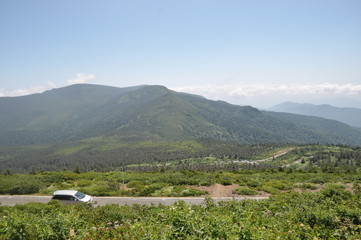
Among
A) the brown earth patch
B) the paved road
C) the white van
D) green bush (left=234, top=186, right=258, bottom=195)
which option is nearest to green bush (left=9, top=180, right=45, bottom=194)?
the paved road

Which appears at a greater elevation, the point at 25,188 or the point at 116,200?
the point at 25,188

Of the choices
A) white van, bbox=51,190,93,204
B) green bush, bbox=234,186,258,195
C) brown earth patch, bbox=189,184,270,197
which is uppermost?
white van, bbox=51,190,93,204

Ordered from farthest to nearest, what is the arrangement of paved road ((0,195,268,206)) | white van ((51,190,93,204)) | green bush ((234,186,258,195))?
1. green bush ((234,186,258,195))
2. paved road ((0,195,268,206))
3. white van ((51,190,93,204))

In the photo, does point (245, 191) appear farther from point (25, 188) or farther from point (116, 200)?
point (25, 188)

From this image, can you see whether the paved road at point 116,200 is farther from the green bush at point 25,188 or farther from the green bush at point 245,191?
the green bush at point 245,191

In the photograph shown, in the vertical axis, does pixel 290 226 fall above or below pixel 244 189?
above

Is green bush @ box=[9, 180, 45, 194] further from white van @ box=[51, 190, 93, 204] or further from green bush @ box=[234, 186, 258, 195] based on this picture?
green bush @ box=[234, 186, 258, 195]

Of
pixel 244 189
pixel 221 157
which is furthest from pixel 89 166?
pixel 244 189

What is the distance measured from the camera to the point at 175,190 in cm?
2917

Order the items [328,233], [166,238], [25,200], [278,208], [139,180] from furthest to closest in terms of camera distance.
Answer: [139,180] < [25,200] < [278,208] < [328,233] < [166,238]

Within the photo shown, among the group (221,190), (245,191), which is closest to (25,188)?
(221,190)

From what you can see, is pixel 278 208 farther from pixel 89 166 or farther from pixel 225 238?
pixel 89 166

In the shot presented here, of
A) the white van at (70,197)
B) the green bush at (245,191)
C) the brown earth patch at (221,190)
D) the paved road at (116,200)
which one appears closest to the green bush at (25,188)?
the paved road at (116,200)

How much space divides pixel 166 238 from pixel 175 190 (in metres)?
22.2
